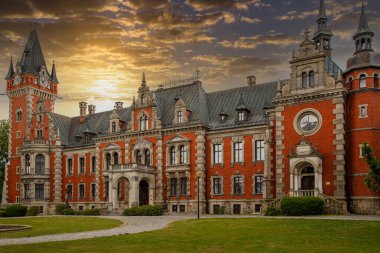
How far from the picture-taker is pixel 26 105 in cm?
6925

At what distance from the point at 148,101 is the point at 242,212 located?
1826 centimetres

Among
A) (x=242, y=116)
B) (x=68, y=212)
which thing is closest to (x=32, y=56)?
(x=68, y=212)

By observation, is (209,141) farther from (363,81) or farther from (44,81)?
(44,81)

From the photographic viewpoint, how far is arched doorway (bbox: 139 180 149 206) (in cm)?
5538

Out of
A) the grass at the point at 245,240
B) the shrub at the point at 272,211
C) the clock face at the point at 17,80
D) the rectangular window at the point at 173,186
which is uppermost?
the clock face at the point at 17,80

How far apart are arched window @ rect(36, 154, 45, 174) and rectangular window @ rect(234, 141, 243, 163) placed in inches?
1227

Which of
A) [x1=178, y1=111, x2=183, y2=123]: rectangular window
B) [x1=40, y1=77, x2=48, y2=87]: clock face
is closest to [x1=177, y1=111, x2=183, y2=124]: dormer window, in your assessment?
[x1=178, y1=111, x2=183, y2=123]: rectangular window

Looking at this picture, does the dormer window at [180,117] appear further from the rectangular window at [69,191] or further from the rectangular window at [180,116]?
the rectangular window at [69,191]

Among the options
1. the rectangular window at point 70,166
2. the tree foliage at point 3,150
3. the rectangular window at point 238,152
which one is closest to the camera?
the rectangular window at point 238,152

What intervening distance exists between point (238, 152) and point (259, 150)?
8.84ft

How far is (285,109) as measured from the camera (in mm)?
45219

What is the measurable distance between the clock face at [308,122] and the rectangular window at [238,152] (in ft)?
26.6

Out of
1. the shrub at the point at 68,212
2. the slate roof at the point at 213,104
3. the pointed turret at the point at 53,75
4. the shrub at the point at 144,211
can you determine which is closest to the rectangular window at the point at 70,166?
the slate roof at the point at 213,104

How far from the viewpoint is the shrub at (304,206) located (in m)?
37.7
